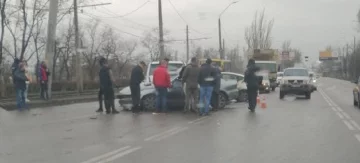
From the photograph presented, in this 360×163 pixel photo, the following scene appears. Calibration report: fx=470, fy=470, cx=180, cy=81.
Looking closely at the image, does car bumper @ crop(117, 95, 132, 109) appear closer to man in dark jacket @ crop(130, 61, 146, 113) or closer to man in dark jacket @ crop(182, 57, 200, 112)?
man in dark jacket @ crop(130, 61, 146, 113)

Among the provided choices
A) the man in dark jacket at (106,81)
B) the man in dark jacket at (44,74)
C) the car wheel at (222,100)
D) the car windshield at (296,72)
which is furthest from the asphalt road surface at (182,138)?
the car windshield at (296,72)

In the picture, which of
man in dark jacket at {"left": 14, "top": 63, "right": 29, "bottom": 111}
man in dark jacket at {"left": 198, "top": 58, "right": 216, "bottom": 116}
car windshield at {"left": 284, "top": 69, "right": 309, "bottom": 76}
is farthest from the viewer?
car windshield at {"left": 284, "top": 69, "right": 309, "bottom": 76}

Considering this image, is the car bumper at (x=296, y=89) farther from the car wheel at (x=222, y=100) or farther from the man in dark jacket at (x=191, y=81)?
the man in dark jacket at (x=191, y=81)

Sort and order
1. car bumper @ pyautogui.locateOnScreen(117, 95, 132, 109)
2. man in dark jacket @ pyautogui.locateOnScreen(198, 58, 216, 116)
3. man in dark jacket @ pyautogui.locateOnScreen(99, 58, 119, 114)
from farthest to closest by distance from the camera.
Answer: car bumper @ pyautogui.locateOnScreen(117, 95, 132, 109), man in dark jacket @ pyautogui.locateOnScreen(99, 58, 119, 114), man in dark jacket @ pyautogui.locateOnScreen(198, 58, 216, 116)

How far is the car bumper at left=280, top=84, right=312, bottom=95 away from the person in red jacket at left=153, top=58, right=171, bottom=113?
33.9ft

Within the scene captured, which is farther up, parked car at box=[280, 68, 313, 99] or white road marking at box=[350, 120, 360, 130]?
parked car at box=[280, 68, 313, 99]

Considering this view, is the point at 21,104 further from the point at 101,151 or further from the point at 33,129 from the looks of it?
the point at 101,151

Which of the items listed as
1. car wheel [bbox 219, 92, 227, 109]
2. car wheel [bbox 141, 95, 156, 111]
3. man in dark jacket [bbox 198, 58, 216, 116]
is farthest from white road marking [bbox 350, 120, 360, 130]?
car wheel [bbox 141, 95, 156, 111]

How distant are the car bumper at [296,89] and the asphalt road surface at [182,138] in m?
9.22

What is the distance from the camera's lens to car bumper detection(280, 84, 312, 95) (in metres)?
23.6

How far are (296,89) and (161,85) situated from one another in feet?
35.7

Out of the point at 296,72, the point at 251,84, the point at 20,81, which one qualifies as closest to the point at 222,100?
the point at 251,84

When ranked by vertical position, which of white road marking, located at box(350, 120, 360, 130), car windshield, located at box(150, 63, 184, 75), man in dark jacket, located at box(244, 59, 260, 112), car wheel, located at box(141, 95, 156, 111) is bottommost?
white road marking, located at box(350, 120, 360, 130)

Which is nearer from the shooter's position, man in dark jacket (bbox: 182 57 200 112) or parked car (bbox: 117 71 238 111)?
man in dark jacket (bbox: 182 57 200 112)
